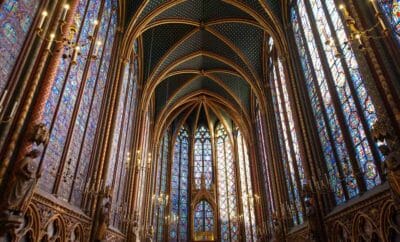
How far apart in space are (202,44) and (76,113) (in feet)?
41.1

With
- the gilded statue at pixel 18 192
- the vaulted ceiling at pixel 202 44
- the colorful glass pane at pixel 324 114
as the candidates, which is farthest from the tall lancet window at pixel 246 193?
the gilded statue at pixel 18 192

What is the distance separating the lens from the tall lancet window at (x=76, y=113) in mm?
8234

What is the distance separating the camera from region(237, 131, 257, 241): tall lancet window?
2239 centimetres

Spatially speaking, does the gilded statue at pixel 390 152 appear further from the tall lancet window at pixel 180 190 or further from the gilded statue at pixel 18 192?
the tall lancet window at pixel 180 190

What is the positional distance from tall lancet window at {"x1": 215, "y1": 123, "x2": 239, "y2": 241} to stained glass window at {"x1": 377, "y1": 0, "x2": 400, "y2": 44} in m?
20.2

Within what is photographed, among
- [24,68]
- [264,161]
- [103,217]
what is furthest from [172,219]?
[24,68]

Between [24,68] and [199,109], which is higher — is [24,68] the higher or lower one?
the lower one

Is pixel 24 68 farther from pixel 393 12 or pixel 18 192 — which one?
pixel 393 12

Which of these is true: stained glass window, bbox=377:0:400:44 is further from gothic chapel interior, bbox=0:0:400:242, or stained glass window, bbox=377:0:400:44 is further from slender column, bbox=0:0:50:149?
slender column, bbox=0:0:50:149

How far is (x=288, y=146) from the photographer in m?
14.8

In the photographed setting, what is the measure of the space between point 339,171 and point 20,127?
30.1 ft

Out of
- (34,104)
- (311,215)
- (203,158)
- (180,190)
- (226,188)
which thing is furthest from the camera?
(203,158)

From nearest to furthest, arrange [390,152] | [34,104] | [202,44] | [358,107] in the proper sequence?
[390,152]
[34,104]
[358,107]
[202,44]

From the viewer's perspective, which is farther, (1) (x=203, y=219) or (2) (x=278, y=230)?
(1) (x=203, y=219)
